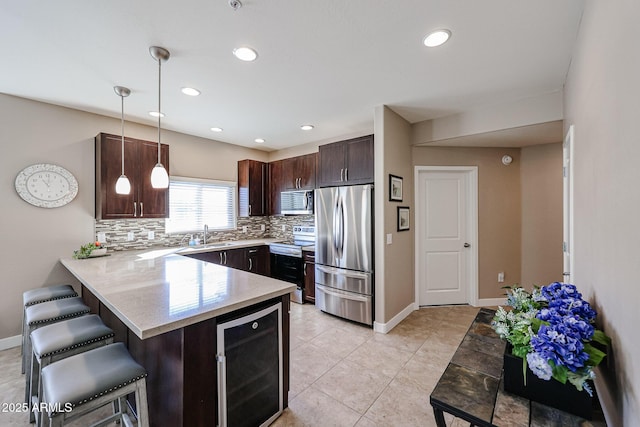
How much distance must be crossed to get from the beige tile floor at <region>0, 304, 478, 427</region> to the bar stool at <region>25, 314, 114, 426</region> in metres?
0.41

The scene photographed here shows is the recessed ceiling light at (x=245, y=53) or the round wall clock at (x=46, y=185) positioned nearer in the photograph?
the recessed ceiling light at (x=245, y=53)

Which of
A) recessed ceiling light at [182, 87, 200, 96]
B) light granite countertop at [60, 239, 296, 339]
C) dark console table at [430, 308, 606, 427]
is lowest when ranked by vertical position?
dark console table at [430, 308, 606, 427]

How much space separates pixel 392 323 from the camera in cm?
324

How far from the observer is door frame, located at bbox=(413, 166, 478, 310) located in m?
3.79

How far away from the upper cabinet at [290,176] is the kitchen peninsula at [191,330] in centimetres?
255

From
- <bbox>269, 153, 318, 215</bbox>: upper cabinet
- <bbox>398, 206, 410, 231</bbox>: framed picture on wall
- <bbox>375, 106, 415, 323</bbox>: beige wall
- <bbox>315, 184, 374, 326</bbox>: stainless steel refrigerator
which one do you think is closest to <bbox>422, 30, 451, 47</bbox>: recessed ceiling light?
<bbox>375, 106, 415, 323</bbox>: beige wall

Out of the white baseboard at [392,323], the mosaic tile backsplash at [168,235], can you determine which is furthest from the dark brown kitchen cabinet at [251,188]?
the white baseboard at [392,323]

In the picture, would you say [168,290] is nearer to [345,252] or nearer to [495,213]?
[345,252]

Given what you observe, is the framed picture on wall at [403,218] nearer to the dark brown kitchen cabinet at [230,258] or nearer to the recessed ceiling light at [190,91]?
the dark brown kitchen cabinet at [230,258]

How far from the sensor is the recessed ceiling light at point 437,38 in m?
1.80

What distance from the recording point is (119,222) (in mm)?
3492

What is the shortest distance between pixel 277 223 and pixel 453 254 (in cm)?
316

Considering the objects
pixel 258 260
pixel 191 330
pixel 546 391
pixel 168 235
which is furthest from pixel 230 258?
pixel 546 391

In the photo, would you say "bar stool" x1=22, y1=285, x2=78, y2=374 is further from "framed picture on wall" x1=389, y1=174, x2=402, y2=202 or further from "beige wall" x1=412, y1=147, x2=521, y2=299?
"beige wall" x1=412, y1=147, x2=521, y2=299
